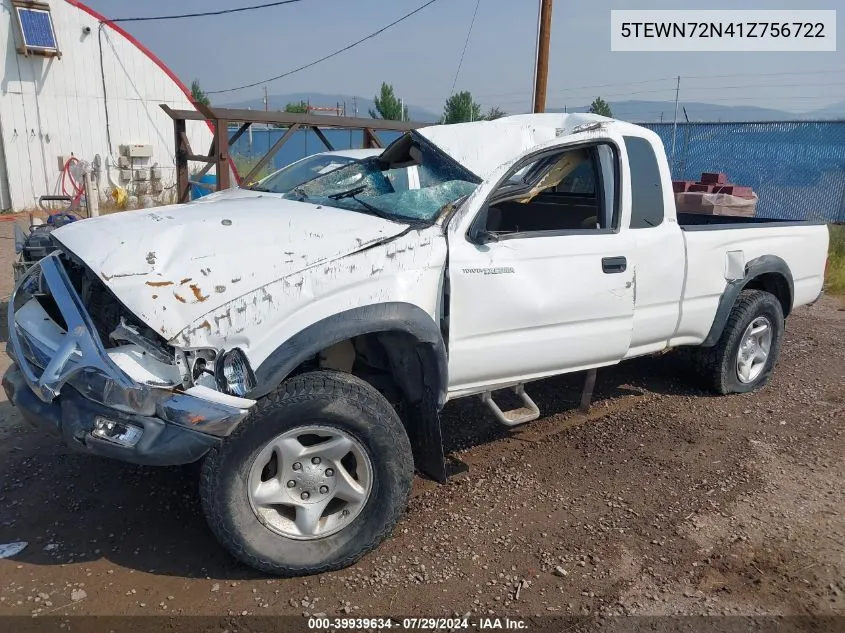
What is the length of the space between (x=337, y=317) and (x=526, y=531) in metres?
1.48

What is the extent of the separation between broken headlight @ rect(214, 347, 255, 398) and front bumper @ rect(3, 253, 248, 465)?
0.33ft

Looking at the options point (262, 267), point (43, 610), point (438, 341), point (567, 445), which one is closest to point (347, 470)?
point (438, 341)

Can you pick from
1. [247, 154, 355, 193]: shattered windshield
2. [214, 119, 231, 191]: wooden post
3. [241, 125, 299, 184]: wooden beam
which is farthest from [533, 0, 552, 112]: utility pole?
[247, 154, 355, 193]: shattered windshield

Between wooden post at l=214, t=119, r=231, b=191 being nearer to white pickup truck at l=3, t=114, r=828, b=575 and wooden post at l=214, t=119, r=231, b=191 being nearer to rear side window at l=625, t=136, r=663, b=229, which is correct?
white pickup truck at l=3, t=114, r=828, b=575

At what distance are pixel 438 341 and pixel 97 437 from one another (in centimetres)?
150

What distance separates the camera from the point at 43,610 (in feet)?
9.18

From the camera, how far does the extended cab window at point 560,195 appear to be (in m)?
4.14

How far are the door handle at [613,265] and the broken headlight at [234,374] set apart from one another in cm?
214

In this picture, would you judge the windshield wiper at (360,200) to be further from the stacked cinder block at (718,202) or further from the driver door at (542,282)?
the stacked cinder block at (718,202)

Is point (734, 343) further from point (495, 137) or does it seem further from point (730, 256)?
point (495, 137)

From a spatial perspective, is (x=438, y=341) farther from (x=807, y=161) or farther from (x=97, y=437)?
(x=807, y=161)

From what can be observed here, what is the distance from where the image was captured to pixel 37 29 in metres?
14.7

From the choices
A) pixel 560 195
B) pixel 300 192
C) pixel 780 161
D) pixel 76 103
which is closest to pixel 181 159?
pixel 300 192

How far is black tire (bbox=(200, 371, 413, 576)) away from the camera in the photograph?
2830 millimetres
